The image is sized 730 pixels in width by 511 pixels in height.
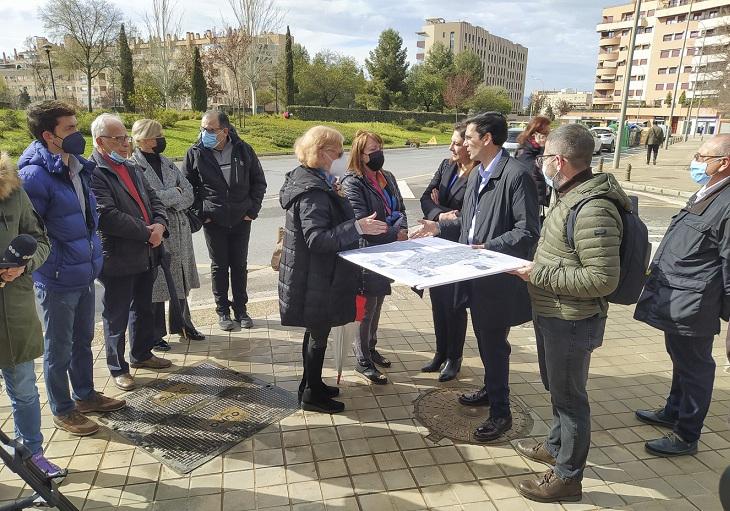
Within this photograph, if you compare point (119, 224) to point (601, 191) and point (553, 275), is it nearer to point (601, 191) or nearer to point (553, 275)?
point (553, 275)

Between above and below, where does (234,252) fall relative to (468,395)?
→ above

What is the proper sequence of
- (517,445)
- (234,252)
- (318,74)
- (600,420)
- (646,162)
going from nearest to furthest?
1. (517,445)
2. (600,420)
3. (234,252)
4. (646,162)
5. (318,74)

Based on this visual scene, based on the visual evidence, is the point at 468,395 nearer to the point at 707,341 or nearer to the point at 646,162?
the point at 707,341

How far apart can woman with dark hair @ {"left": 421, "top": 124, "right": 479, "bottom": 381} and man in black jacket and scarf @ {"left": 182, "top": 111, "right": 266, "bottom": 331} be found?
1.86 m

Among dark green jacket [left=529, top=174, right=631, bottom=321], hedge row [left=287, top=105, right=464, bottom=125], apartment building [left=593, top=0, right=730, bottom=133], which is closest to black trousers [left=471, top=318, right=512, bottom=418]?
dark green jacket [left=529, top=174, right=631, bottom=321]

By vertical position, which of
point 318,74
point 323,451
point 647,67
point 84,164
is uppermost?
A: point 647,67

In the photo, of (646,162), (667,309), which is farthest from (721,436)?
(646,162)

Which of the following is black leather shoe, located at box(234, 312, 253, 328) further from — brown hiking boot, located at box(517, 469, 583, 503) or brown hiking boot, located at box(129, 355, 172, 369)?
brown hiking boot, located at box(517, 469, 583, 503)

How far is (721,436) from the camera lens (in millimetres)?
3383

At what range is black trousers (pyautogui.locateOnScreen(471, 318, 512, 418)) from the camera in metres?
3.17

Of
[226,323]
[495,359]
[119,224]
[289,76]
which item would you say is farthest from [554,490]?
[289,76]

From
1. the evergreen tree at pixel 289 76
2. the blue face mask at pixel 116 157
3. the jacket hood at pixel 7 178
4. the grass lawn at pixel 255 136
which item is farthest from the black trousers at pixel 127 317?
the evergreen tree at pixel 289 76

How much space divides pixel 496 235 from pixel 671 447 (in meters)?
1.77

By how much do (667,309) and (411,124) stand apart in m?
47.6
